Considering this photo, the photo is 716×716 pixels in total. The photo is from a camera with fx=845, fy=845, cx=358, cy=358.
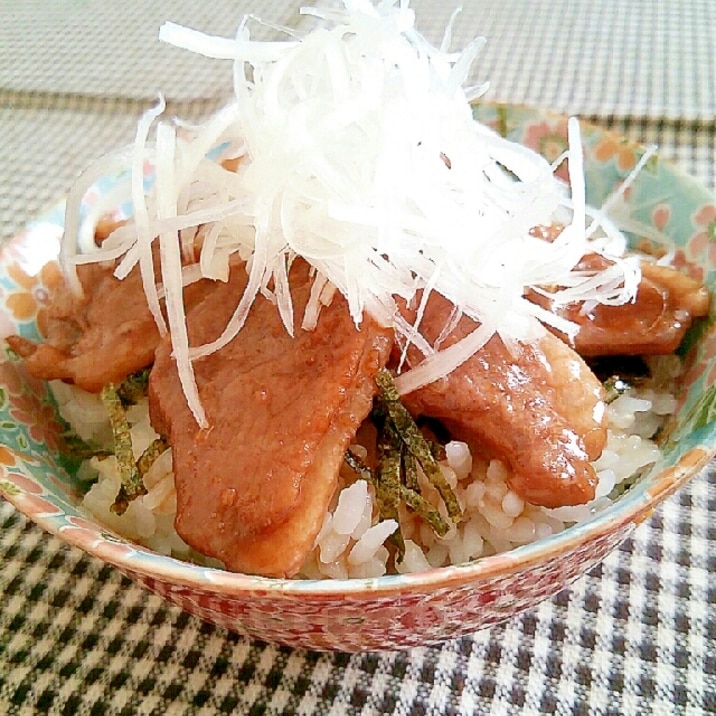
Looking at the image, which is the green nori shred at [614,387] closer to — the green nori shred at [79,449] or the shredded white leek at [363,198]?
the shredded white leek at [363,198]

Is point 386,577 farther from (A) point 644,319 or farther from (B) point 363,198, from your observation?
(A) point 644,319

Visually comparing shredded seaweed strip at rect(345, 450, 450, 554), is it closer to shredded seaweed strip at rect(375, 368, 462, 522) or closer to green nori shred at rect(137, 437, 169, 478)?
shredded seaweed strip at rect(375, 368, 462, 522)

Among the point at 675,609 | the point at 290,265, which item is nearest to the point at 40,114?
the point at 290,265

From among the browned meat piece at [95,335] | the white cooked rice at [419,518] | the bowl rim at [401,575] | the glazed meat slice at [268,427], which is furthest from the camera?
the browned meat piece at [95,335]

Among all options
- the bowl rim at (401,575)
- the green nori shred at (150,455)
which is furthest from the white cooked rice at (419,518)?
the bowl rim at (401,575)

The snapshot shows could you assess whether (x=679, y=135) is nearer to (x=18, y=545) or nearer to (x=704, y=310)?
(x=704, y=310)

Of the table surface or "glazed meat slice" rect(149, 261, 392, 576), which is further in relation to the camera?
the table surface

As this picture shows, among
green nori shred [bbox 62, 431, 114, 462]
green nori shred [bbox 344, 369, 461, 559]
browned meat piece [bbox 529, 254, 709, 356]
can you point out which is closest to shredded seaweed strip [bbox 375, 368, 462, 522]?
green nori shred [bbox 344, 369, 461, 559]
